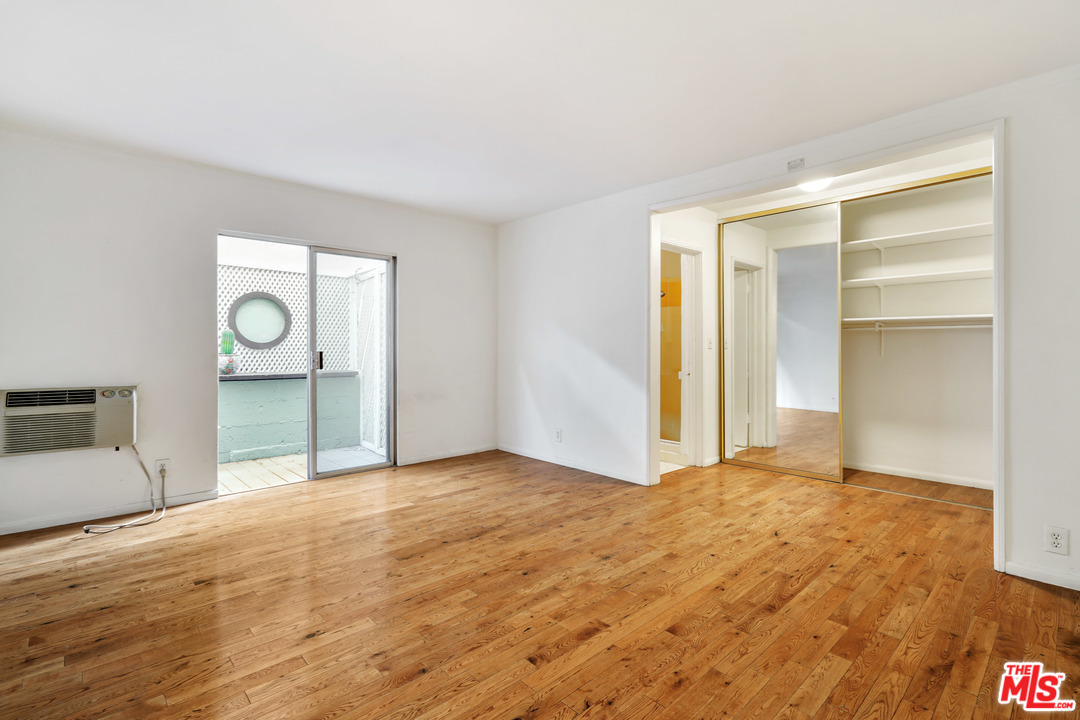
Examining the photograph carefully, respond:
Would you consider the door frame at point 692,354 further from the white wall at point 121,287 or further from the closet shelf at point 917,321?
the white wall at point 121,287

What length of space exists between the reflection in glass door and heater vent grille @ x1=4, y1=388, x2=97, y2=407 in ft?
4.97

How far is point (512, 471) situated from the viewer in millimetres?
4883

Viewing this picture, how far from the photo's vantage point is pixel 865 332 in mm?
4652

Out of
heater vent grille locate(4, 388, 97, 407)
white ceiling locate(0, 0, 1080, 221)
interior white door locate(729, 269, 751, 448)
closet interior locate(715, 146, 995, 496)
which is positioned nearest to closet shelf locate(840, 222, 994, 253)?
closet interior locate(715, 146, 995, 496)

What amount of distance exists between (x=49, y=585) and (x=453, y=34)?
3.39 metres

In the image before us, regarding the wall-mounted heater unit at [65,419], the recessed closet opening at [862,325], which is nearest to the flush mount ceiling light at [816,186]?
the recessed closet opening at [862,325]

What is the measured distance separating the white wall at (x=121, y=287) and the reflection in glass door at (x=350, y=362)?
1.06ft

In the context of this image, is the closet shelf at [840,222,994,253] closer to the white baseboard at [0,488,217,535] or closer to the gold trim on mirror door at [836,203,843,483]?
the gold trim on mirror door at [836,203,843,483]

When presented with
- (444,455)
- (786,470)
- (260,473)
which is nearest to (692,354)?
(786,470)

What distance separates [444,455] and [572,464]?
1.44 m

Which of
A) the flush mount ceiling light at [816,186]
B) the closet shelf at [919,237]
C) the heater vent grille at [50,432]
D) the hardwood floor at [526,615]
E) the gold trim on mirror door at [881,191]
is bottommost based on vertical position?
the hardwood floor at [526,615]

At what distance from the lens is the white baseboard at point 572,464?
14.7 ft

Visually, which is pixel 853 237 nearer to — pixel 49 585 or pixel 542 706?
pixel 542 706

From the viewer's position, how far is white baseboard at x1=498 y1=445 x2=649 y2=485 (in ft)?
14.7
